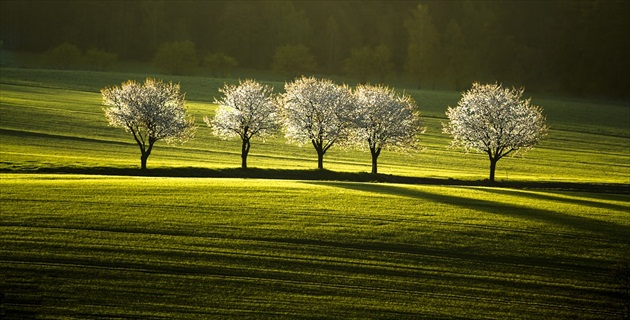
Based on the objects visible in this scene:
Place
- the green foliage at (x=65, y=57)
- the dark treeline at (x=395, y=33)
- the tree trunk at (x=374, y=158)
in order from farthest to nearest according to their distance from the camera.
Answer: the dark treeline at (x=395, y=33)
the green foliage at (x=65, y=57)
the tree trunk at (x=374, y=158)

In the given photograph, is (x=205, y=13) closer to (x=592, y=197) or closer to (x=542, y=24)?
(x=542, y=24)

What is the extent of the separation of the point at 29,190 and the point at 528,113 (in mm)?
40305

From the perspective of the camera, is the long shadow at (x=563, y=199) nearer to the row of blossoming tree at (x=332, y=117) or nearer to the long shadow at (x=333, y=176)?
the long shadow at (x=333, y=176)

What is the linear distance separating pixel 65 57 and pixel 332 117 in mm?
86617

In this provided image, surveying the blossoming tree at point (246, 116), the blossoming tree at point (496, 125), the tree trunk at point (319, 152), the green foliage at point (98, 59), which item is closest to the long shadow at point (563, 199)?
the blossoming tree at point (496, 125)

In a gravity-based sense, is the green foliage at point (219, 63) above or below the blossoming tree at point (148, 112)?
above

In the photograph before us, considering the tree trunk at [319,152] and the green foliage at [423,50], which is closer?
A: the tree trunk at [319,152]

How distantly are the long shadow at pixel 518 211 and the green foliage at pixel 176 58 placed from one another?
304ft

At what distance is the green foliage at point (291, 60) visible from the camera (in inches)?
5763

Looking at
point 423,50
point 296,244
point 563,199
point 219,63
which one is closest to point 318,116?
point 563,199

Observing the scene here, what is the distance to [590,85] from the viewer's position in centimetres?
14512

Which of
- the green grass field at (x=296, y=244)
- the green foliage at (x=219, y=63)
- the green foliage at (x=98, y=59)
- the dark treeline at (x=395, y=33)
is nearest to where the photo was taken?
the green grass field at (x=296, y=244)

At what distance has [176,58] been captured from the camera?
142 metres

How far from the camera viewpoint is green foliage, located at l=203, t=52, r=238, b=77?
14562 centimetres
